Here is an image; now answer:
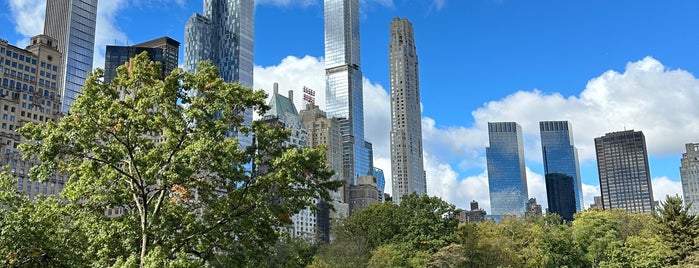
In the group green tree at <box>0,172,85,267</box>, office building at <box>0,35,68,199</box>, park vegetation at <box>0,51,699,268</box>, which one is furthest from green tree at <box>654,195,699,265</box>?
office building at <box>0,35,68,199</box>

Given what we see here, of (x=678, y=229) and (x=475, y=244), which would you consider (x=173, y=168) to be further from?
(x=678, y=229)

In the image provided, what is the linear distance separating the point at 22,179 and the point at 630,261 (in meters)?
115

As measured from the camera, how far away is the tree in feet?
70.1

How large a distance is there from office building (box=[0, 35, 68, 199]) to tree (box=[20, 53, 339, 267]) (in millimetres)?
109329

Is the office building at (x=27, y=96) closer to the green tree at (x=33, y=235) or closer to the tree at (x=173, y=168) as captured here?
the green tree at (x=33, y=235)

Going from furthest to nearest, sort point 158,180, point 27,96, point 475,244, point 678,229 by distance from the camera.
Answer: point 27,96, point 475,244, point 678,229, point 158,180

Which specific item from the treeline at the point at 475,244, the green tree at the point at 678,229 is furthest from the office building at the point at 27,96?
the green tree at the point at 678,229

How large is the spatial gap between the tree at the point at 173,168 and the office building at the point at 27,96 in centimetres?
10933

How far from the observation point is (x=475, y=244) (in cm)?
5934

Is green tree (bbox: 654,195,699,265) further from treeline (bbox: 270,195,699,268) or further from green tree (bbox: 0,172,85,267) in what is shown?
green tree (bbox: 0,172,85,267)

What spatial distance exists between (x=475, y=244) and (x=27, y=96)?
110 m

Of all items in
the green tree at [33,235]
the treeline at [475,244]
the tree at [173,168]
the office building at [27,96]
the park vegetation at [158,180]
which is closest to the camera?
the green tree at [33,235]

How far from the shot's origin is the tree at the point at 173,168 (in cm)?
2138

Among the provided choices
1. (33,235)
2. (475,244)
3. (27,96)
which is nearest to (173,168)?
(33,235)
